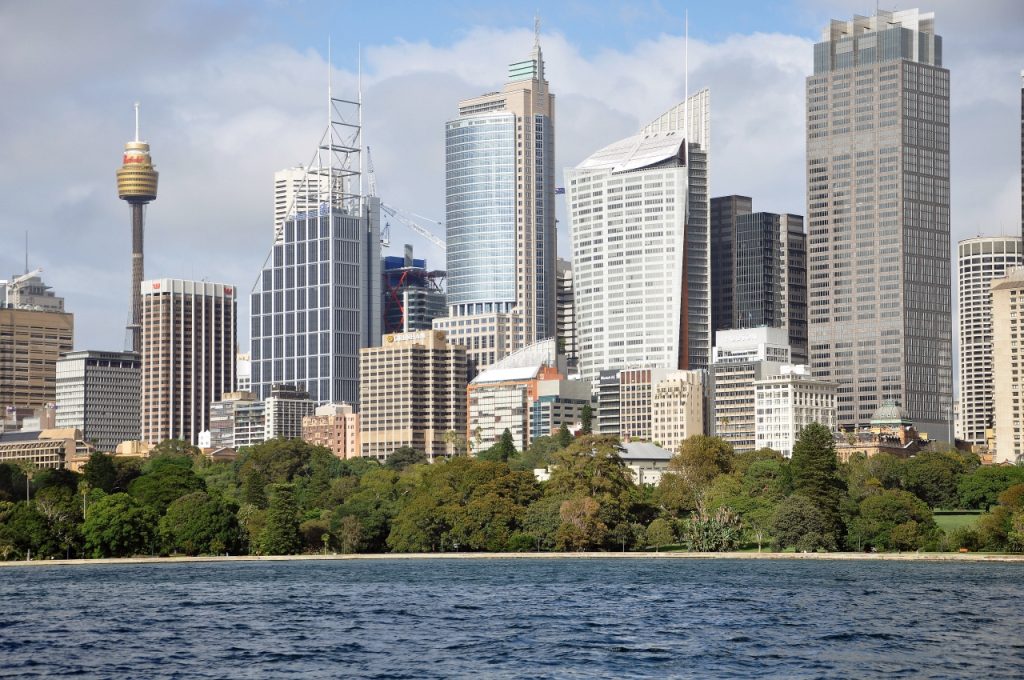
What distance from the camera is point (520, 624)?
12756cm

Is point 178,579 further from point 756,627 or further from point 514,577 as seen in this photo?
point 756,627

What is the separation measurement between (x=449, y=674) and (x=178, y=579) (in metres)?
83.9

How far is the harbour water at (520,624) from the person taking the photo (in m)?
103

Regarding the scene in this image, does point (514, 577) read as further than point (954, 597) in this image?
Yes

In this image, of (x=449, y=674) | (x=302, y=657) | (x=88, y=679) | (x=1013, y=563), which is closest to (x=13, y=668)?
(x=88, y=679)

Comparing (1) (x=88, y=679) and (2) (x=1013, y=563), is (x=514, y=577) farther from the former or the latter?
(1) (x=88, y=679)

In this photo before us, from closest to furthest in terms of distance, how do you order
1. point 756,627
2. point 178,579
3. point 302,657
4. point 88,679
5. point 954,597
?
point 88,679, point 302,657, point 756,627, point 954,597, point 178,579

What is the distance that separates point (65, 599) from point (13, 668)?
1959 inches

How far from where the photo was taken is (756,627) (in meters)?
125

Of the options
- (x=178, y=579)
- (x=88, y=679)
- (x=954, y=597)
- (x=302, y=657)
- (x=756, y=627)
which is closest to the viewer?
(x=88, y=679)

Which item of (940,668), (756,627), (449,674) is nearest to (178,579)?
(756,627)

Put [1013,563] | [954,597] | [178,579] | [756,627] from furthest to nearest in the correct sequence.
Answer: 1. [1013,563]
2. [178,579]
3. [954,597]
4. [756,627]

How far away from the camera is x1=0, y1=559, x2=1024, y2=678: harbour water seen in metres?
103

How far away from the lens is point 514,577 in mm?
179125
